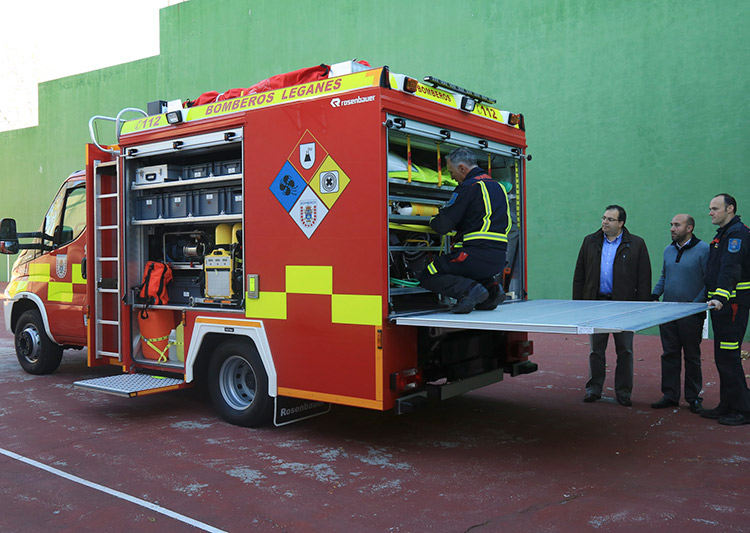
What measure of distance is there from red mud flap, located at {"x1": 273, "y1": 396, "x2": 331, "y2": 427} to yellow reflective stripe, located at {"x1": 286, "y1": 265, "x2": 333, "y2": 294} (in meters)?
0.97

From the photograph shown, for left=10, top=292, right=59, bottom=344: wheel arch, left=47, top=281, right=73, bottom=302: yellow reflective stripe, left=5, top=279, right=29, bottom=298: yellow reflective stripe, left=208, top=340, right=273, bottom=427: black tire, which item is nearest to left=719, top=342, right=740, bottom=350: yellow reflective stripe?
left=208, top=340, right=273, bottom=427: black tire

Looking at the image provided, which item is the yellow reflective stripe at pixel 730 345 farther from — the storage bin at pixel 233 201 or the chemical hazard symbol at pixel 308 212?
the storage bin at pixel 233 201

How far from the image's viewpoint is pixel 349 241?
4.84 meters

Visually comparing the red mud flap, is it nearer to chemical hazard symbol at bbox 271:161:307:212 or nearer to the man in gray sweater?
chemical hazard symbol at bbox 271:161:307:212

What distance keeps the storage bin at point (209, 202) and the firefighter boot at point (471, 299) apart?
2463mm

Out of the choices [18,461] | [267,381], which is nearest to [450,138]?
[267,381]

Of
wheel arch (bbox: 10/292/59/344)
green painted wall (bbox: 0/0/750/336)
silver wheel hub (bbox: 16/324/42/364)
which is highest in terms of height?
green painted wall (bbox: 0/0/750/336)

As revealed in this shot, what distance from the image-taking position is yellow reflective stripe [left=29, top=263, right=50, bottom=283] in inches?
302

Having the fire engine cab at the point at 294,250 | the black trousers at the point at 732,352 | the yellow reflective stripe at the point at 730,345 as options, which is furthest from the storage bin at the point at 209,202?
the yellow reflective stripe at the point at 730,345

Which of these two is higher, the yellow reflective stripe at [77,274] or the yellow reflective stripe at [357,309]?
the yellow reflective stripe at [77,274]

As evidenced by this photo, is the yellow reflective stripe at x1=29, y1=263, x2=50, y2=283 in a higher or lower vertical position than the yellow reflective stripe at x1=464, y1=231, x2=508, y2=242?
lower

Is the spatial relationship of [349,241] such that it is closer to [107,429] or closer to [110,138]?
[107,429]

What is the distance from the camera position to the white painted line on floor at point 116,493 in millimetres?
3781

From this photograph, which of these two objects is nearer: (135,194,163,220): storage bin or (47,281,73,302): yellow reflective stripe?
(135,194,163,220): storage bin
